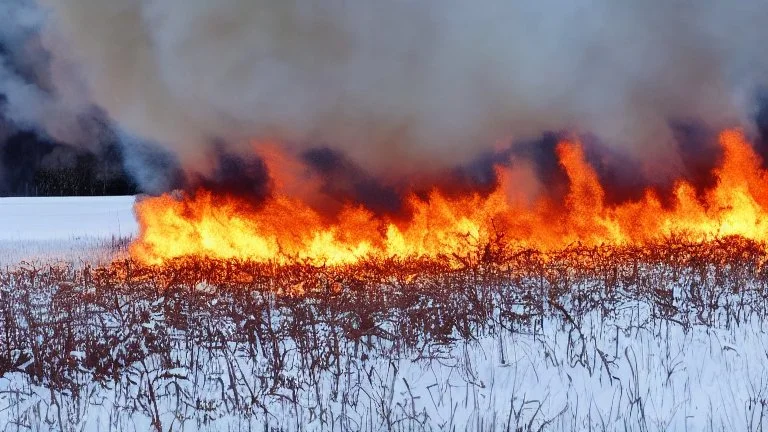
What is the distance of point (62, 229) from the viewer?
2900cm

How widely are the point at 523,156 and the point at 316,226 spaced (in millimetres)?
4983

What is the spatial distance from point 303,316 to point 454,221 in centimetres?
726

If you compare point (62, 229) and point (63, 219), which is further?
point (63, 219)

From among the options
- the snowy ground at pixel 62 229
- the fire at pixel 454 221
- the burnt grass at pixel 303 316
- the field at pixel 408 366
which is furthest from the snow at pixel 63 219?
the field at pixel 408 366

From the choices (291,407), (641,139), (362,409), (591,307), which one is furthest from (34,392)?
(641,139)

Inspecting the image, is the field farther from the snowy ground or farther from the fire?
the snowy ground

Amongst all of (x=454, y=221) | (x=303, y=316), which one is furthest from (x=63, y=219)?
(x=303, y=316)

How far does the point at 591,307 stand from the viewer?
716cm

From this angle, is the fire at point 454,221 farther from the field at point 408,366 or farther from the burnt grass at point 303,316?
the field at point 408,366

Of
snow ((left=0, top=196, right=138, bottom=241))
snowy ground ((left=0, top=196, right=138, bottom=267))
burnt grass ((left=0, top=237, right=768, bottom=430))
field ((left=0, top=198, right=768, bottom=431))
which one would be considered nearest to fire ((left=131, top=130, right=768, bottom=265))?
burnt grass ((left=0, top=237, right=768, bottom=430))

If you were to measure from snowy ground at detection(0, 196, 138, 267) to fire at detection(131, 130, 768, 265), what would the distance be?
8.93ft

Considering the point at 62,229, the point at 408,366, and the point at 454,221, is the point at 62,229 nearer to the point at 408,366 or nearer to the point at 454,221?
the point at 454,221

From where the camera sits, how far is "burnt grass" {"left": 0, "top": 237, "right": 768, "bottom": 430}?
18.1ft

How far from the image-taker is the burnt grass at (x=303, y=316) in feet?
18.1
